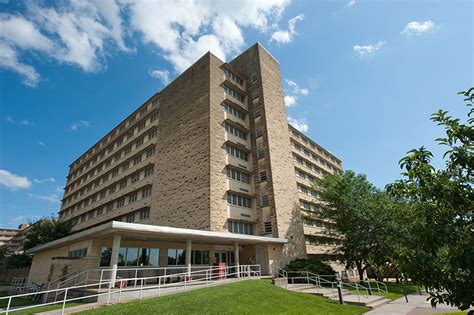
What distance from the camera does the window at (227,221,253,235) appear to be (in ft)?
84.1

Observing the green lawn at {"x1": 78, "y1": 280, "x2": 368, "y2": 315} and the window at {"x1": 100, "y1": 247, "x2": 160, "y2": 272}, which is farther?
the window at {"x1": 100, "y1": 247, "x2": 160, "y2": 272}

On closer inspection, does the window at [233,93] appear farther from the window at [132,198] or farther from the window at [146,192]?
the window at [132,198]

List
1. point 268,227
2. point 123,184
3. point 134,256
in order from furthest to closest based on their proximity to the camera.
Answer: point 123,184, point 268,227, point 134,256

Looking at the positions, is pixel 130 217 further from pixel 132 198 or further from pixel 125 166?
pixel 125 166

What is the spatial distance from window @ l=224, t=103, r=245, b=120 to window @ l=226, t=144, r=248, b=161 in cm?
477

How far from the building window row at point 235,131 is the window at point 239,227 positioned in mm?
10369

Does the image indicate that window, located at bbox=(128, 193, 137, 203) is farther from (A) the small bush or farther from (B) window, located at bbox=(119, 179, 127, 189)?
(A) the small bush

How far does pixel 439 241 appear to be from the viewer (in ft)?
14.2

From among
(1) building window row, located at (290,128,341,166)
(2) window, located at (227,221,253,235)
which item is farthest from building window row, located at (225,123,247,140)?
(1) building window row, located at (290,128,341,166)

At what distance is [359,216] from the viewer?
26328 mm

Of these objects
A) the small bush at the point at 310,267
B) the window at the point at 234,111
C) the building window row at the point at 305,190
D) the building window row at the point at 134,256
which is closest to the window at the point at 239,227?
the small bush at the point at 310,267

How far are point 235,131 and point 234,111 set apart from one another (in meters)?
2.95

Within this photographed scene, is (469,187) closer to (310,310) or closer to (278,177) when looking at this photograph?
(310,310)

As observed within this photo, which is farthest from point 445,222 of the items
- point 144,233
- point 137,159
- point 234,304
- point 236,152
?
point 137,159
